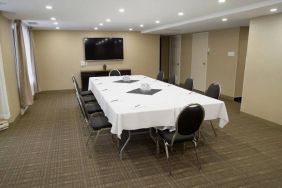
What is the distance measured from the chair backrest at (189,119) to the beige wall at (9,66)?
365 centimetres

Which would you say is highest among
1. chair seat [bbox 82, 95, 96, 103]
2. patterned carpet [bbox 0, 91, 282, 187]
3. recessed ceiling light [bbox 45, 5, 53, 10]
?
recessed ceiling light [bbox 45, 5, 53, 10]

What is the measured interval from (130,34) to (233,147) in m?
6.19

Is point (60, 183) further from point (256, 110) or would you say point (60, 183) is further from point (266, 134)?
point (256, 110)

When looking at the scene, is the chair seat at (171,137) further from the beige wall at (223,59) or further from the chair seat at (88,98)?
the beige wall at (223,59)

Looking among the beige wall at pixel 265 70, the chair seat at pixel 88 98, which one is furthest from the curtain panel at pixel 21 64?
the beige wall at pixel 265 70

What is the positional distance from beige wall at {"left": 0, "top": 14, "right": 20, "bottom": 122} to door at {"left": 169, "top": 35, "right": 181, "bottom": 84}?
19.8 feet

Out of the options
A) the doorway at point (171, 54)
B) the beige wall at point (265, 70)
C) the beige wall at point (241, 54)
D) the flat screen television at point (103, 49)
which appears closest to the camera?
the beige wall at point (265, 70)

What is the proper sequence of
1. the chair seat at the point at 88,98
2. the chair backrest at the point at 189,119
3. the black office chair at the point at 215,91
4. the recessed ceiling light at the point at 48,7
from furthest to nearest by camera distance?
the chair seat at the point at 88,98, the black office chair at the point at 215,91, the recessed ceiling light at the point at 48,7, the chair backrest at the point at 189,119

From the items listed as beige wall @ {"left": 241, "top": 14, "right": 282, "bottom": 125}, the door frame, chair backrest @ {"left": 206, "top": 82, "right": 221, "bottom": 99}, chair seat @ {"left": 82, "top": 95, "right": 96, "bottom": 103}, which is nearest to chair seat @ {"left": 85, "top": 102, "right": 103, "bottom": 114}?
chair seat @ {"left": 82, "top": 95, "right": 96, "bottom": 103}

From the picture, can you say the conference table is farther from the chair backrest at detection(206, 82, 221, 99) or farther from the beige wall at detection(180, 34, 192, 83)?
the beige wall at detection(180, 34, 192, 83)

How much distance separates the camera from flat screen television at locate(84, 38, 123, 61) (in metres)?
7.73

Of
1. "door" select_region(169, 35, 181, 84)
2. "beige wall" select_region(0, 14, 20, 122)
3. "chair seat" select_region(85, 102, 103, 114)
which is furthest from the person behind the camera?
"door" select_region(169, 35, 181, 84)

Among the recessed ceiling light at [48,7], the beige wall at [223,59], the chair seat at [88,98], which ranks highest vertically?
the recessed ceiling light at [48,7]

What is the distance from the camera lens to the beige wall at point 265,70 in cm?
402
